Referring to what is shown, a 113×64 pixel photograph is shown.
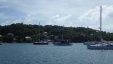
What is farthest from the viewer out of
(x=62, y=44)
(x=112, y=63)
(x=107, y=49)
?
(x=62, y=44)

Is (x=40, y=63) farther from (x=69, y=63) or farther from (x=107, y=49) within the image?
(x=107, y=49)

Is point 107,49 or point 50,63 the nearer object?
point 50,63

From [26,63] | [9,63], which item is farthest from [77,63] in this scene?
[9,63]

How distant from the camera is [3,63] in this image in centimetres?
5616

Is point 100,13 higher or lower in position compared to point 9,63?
higher

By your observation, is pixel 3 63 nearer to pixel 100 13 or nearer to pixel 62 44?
pixel 100 13

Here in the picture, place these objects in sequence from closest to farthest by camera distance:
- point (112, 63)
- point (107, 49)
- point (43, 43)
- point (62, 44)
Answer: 1. point (112, 63)
2. point (107, 49)
3. point (62, 44)
4. point (43, 43)

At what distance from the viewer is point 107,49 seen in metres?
107

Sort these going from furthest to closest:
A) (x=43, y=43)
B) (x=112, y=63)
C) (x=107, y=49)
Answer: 1. (x=43, y=43)
2. (x=107, y=49)
3. (x=112, y=63)

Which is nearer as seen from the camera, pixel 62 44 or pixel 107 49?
pixel 107 49

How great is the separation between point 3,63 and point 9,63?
3.73 ft

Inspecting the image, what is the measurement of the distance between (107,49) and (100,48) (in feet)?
8.44

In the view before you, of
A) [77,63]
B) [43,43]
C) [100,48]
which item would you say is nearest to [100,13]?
[100,48]

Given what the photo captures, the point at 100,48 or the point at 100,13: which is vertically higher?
the point at 100,13
